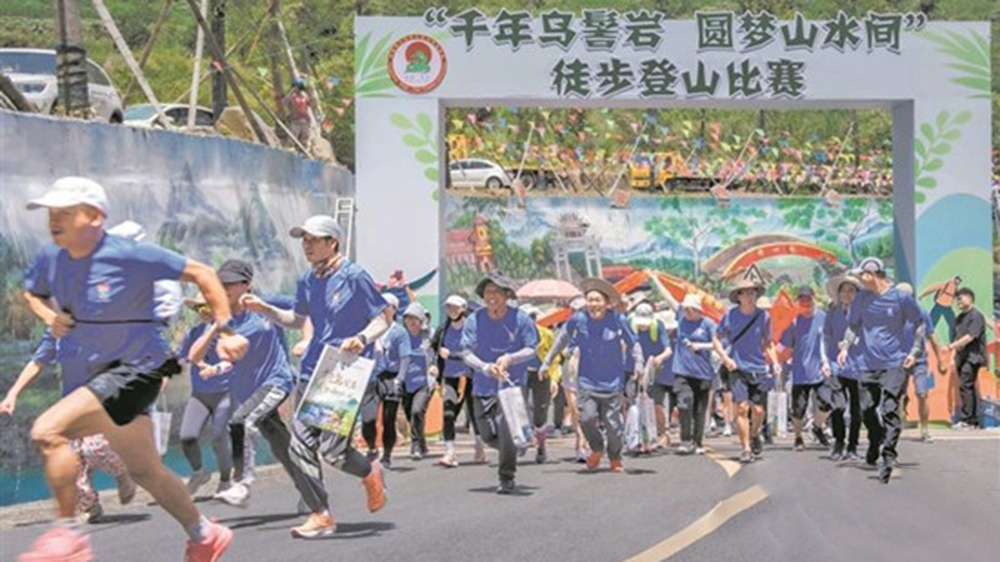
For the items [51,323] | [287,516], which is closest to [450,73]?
[287,516]

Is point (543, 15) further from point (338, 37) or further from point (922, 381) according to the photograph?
point (338, 37)

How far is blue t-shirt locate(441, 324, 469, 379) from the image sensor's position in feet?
61.1

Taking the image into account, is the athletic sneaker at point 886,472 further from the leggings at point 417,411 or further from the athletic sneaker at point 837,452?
the leggings at point 417,411

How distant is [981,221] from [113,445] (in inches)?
783

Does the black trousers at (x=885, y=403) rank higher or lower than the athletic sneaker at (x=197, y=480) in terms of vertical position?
higher

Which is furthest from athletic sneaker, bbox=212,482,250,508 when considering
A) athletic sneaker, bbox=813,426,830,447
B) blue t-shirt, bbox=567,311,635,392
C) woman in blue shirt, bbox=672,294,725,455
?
athletic sneaker, bbox=813,426,830,447

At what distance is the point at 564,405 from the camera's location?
24.9 m

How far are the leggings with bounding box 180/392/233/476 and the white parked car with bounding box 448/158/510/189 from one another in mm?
38447

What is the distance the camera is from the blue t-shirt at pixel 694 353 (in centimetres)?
1927

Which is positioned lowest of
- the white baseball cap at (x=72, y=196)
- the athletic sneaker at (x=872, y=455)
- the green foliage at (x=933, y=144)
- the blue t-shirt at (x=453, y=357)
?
the athletic sneaker at (x=872, y=455)

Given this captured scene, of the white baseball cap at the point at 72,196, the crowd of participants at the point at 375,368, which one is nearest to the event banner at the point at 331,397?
the crowd of participants at the point at 375,368

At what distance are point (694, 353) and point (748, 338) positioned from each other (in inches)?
38.6

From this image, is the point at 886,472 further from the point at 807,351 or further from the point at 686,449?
the point at 807,351

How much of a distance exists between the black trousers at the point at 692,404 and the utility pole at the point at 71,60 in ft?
23.1
